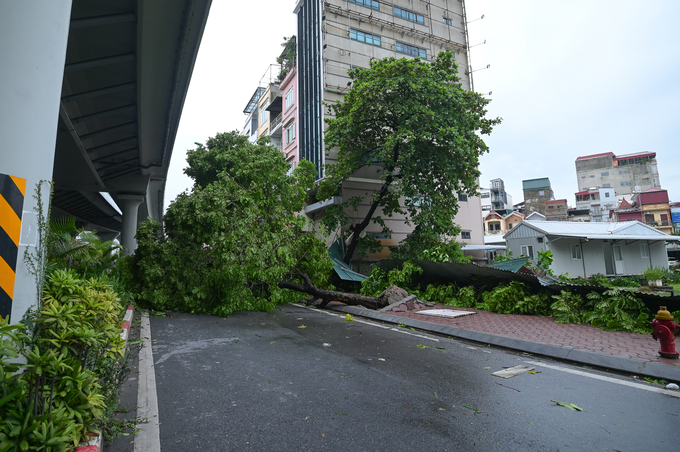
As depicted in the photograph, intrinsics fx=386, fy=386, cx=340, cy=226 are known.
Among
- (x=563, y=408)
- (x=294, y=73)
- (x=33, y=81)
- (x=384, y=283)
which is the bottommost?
(x=563, y=408)

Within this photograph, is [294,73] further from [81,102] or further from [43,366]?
[43,366]

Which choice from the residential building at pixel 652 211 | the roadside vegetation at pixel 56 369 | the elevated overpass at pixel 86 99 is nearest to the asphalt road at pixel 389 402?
the roadside vegetation at pixel 56 369

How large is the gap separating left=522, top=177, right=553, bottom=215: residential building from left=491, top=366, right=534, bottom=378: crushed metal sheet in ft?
187

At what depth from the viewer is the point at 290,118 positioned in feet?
89.4

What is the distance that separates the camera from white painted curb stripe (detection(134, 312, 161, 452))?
10.3 feet

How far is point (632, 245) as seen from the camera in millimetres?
25719

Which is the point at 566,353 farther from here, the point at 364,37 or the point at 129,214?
the point at 129,214

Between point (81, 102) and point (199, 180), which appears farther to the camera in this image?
point (199, 180)

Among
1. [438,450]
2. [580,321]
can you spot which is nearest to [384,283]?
[580,321]

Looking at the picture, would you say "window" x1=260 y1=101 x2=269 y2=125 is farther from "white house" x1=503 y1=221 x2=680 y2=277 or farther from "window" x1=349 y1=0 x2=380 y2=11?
"white house" x1=503 y1=221 x2=680 y2=277

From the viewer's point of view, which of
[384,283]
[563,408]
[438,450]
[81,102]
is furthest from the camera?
[384,283]

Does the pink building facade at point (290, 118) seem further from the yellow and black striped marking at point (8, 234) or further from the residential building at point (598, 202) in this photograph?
the residential building at point (598, 202)

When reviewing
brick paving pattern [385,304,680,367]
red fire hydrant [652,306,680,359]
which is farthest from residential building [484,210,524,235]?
red fire hydrant [652,306,680,359]

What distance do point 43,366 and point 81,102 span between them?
1189 cm
